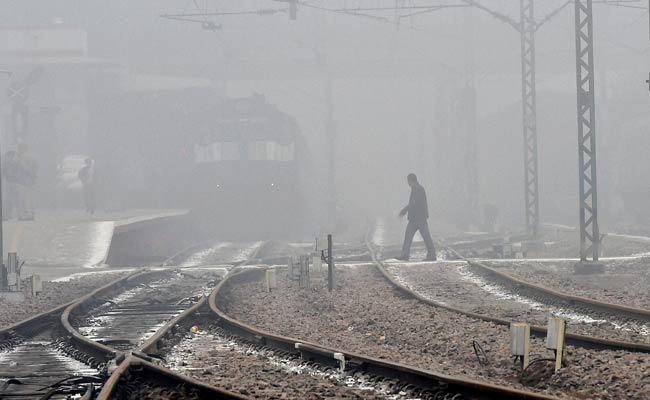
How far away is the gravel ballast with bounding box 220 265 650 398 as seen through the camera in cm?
766

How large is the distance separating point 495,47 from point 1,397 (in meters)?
47.5

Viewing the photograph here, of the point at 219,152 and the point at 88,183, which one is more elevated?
the point at 219,152

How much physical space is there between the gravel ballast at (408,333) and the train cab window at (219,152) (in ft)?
54.4

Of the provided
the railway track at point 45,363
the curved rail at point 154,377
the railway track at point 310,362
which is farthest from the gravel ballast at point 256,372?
the railway track at point 45,363

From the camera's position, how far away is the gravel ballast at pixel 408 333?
25.1ft

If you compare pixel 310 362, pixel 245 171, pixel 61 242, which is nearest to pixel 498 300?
pixel 310 362

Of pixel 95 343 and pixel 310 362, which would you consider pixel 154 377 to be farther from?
pixel 95 343

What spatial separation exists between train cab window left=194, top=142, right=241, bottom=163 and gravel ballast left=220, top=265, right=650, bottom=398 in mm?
16566

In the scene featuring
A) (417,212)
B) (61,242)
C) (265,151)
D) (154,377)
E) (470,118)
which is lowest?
(154,377)

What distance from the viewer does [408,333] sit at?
1088cm

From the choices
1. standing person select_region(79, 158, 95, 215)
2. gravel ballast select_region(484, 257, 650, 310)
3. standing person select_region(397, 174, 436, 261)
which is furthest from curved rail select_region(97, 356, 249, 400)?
standing person select_region(79, 158, 95, 215)

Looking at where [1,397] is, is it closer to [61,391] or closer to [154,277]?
[61,391]

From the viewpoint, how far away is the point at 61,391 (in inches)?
301

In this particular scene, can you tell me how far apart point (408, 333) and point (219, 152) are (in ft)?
78.3
